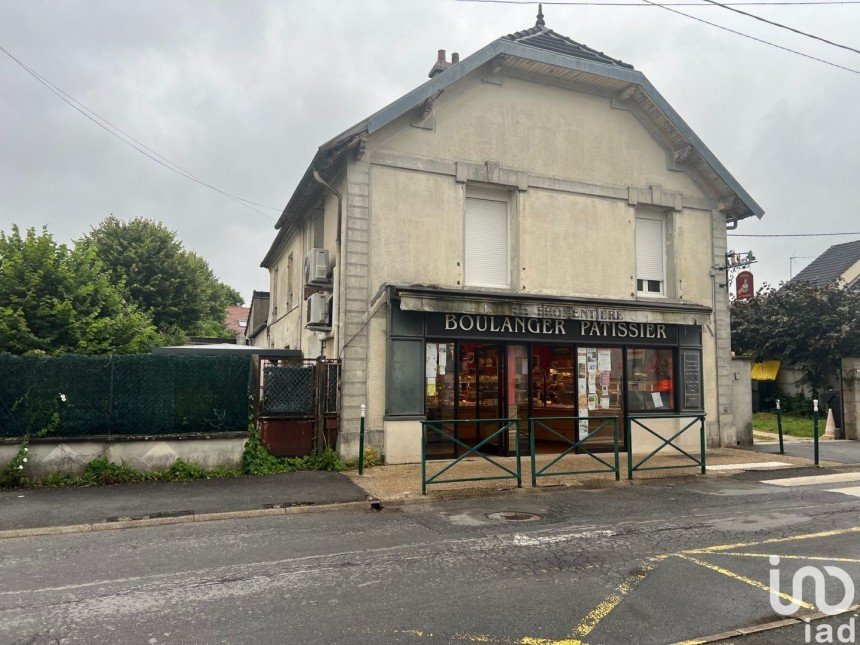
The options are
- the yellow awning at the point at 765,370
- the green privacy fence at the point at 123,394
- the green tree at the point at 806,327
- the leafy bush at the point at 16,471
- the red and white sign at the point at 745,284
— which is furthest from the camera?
the yellow awning at the point at 765,370

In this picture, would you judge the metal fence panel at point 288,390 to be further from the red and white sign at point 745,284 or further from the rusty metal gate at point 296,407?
the red and white sign at point 745,284

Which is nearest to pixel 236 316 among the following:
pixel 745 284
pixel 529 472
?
pixel 745 284

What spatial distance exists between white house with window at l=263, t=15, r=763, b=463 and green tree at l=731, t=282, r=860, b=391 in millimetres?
5818

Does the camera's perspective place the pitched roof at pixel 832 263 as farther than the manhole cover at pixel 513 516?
Yes

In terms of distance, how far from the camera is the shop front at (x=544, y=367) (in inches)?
457

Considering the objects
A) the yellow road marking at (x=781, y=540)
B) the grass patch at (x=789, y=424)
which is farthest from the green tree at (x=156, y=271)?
the yellow road marking at (x=781, y=540)

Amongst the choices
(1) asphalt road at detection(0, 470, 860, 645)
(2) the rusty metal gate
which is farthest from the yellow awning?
(2) the rusty metal gate

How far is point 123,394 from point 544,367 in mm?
7838

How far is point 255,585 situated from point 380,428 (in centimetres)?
620

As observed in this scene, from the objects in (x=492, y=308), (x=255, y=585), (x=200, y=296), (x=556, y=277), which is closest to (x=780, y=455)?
(x=556, y=277)

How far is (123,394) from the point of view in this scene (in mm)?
9727

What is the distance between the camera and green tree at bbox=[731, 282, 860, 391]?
17641 millimetres

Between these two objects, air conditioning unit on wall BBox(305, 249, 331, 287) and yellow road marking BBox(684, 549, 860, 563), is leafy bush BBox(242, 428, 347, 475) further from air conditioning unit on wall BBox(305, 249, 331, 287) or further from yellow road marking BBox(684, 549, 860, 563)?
yellow road marking BBox(684, 549, 860, 563)
